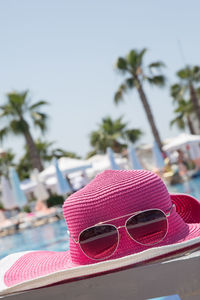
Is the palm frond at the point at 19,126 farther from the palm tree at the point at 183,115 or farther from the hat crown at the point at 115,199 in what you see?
the hat crown at the point at 115,199

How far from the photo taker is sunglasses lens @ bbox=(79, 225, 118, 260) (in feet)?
5.38

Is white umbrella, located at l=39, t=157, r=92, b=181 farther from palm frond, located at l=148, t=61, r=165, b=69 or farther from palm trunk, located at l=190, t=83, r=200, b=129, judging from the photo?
palm trunk, located at l=190, t=83, r=200, b=129

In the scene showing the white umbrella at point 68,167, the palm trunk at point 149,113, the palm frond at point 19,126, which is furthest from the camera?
the palm trunk at point 149,113

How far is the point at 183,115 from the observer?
46812 mm

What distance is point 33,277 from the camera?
5.50 feet

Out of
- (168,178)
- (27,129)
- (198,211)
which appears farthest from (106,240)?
(27,129)

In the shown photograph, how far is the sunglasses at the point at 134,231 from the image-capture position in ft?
5.33

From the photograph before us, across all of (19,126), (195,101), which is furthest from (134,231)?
(195,101)

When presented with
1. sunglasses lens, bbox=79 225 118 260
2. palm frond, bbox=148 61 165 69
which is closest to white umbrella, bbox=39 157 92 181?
palm frond, bbox=148 61 165 69

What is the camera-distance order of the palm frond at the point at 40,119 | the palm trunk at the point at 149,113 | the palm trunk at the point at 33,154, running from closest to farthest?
1. the palm trunk at the point at 33,154
2. the palm frond at the point at 40,119
3. the palm trunk at the point at 149,113

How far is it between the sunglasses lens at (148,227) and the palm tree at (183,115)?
4372 cm

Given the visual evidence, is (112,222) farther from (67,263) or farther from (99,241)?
(67,263)

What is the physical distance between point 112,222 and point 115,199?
91mm

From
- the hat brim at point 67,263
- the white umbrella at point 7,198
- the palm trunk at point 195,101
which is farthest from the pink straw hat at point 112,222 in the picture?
the palm trunk at point 195,101
